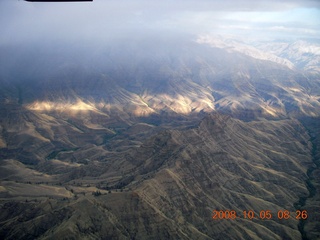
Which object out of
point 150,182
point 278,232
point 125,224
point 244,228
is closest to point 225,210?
point 244,228

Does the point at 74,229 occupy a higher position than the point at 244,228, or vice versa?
the point at 74,229

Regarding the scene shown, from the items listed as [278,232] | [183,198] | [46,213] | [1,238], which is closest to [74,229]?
[46,213]

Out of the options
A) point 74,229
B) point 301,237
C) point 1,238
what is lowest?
point 301,237

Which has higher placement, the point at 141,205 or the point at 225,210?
the point at 141,205

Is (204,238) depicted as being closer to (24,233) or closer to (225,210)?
(225,210)

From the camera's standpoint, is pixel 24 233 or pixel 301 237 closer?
pixel 24 233

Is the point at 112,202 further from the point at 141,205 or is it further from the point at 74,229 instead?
the point at 74,229

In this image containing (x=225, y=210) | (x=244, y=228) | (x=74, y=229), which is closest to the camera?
(x=74, y=229)

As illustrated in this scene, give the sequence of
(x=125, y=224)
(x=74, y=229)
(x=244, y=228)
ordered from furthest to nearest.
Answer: (x=244, y=228) < (x=125, y=224) < (x=74, y=229)

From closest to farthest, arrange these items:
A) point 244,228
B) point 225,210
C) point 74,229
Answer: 1. point 74,229
2. point 244,228
3. point 225,210
